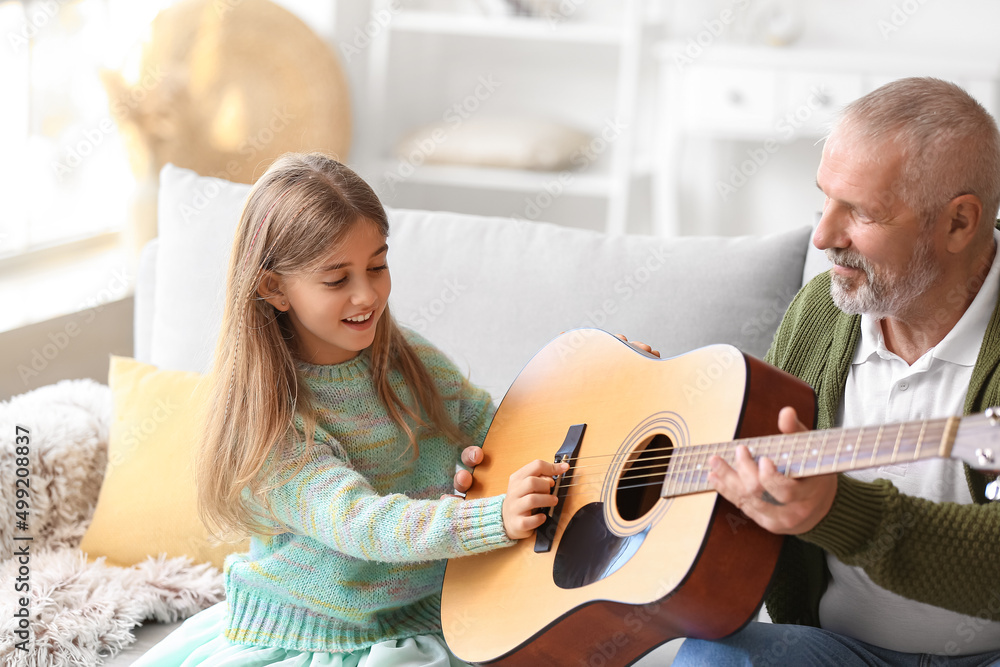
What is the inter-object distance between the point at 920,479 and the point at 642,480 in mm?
368

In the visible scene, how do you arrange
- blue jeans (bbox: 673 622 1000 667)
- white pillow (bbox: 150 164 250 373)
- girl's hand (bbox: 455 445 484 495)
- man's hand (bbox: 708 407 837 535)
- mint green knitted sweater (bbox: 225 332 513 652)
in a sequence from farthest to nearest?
white pillow (bbox: 150 164 250 373), girl's hand (bbox: 455 445 484 495), mint green knitted sweater (bbox: 225 332 513 652), blue jeans (bbox: 673 622 1000 667), man's hand (bbox: 708 407 837 535)

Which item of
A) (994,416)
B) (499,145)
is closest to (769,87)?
(499,145)

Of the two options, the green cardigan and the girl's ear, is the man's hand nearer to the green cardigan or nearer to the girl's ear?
the green cardigan

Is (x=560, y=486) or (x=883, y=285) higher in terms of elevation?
(x=883, y=285)

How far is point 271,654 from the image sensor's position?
4.19ft

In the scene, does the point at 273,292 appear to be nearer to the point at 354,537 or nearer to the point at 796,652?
the point at 354,537

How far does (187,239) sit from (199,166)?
3.30 ft

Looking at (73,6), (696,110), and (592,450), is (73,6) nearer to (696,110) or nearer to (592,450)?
(696,110)

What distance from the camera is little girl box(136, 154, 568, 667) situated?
1191 mm

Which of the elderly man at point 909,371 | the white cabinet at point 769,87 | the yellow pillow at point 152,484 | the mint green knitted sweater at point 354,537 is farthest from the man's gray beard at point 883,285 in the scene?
the white cabinet at point 769,87

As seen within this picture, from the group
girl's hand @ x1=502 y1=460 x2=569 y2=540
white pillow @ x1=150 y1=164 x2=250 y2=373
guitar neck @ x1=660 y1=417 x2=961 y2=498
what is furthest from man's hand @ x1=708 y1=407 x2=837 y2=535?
white pillow @ x1=150 y1=164 x2=250 y2=373

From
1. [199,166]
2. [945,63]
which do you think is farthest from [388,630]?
[945,63]

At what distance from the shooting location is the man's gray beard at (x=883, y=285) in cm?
115

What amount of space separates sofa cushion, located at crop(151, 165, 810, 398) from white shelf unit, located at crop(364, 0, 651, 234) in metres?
1.39
